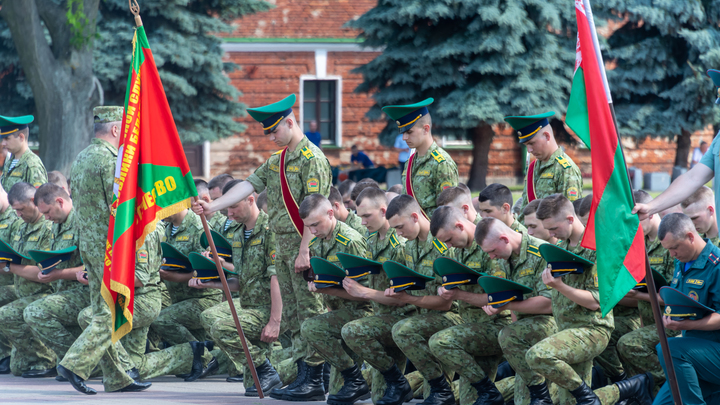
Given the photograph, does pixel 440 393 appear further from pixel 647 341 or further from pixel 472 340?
pixel 647 341

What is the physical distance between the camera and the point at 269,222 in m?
6.73

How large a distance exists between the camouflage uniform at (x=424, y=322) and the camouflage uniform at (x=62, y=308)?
292 centimetres

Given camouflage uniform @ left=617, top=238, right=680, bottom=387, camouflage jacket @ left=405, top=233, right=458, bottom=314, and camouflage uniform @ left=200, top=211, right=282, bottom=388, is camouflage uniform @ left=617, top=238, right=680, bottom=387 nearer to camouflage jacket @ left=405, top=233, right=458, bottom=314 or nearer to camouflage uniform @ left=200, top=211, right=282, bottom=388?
camouflage jacket @ left=405, top=233, right=458, bottom=314

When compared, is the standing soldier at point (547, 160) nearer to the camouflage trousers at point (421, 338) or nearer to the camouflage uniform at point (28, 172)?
the camouflage trousers at point (421, 338)

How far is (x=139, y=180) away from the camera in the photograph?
6.12m

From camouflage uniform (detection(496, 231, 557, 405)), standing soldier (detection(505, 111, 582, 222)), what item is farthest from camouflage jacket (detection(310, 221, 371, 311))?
standing soldier (detection(505, 111, 582, 222))

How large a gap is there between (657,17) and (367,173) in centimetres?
728

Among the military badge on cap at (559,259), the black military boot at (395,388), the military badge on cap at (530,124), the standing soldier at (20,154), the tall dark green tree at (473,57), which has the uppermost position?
the tall dark green tree at (473,57)

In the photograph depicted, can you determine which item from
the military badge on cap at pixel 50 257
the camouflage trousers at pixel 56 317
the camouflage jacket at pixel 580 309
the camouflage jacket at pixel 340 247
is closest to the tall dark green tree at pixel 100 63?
the camouflage trousers at pixel 56 317

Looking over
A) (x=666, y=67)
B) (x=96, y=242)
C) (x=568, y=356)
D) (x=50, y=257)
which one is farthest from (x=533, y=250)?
(x=666, y=67)

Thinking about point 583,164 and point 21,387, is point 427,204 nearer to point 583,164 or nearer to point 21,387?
point 21,387

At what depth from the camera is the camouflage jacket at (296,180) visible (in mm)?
6609

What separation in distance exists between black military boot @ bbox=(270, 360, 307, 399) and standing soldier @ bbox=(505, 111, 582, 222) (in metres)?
2.35

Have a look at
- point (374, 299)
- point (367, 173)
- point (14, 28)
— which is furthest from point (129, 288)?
point (367, 173)
